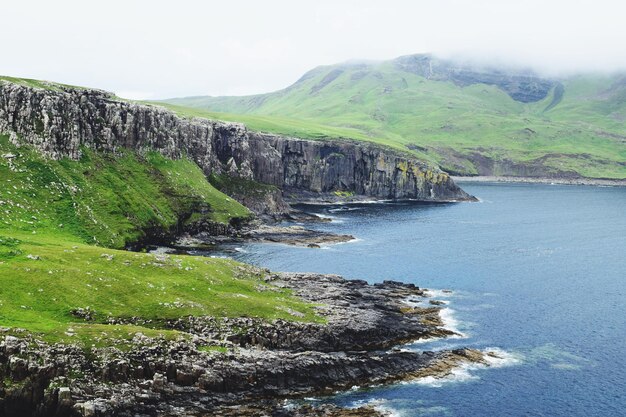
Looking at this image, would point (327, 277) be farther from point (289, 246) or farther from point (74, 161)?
point (74, 161)

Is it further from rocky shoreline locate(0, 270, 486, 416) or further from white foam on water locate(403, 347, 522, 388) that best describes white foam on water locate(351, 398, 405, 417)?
white foam on water locate(403, 347, 522, 388)

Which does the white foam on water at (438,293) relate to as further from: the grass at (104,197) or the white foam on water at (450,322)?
the grass at (104,197)

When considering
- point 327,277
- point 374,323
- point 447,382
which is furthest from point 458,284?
point 447,382

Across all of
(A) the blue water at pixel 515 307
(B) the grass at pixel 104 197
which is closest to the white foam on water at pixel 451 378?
(A) the blue water at pixel 515 307

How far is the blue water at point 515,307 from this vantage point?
253 feet

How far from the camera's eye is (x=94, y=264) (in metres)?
95.3

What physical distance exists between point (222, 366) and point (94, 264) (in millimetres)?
32630

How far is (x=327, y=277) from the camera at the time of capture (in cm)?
12419

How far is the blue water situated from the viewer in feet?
253

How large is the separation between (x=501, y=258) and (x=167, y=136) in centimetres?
11099

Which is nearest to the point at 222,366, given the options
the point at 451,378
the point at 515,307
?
the point at 451,378

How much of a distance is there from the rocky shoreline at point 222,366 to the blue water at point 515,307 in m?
4.69

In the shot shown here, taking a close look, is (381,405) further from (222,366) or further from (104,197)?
(104,197)

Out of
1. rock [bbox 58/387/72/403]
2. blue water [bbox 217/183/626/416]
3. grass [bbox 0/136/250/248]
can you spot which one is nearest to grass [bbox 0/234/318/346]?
rock [bbox 58/387/72/403]
